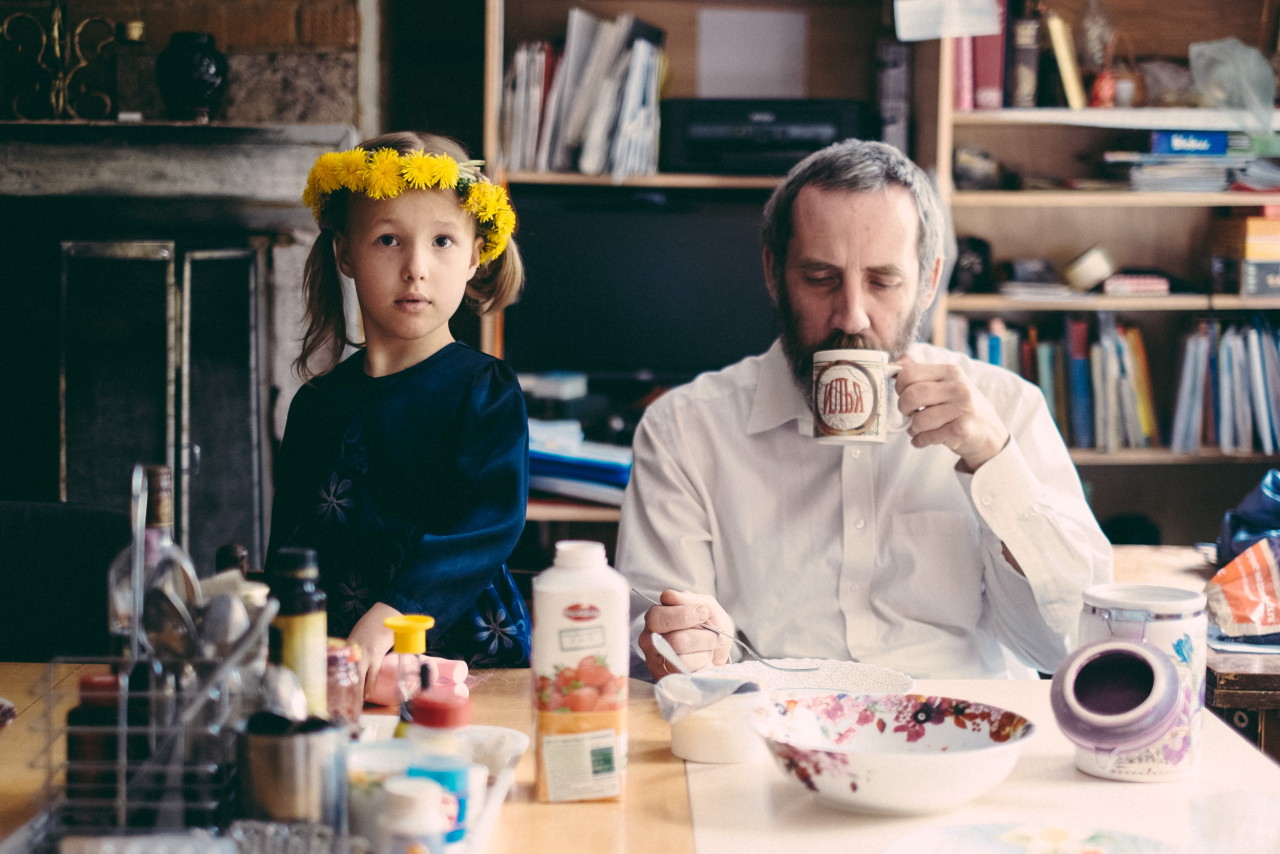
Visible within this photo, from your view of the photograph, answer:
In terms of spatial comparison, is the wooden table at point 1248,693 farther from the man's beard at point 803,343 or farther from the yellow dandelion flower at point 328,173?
the yellow dandelion flower at point 328,173

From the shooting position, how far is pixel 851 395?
1231 mm

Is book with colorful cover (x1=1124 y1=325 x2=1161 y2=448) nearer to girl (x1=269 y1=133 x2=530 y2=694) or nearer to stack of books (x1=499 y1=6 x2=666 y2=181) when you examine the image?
stack of books (x1=499 y1=6 x2=666 y2=181)

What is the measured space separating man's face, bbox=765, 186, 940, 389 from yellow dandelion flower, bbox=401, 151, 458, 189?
0.50 metres

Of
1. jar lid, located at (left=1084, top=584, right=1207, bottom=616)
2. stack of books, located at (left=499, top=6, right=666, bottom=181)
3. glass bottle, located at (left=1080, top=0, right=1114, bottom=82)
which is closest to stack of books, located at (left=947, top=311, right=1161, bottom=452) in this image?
glass bottle, located at (left=1080, top=0, right=1114, bottom=82)

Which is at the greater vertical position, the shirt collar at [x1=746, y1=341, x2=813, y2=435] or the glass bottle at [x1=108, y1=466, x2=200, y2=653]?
the shirt collar at [x1=746, y1=341, x2=813, y2=435]

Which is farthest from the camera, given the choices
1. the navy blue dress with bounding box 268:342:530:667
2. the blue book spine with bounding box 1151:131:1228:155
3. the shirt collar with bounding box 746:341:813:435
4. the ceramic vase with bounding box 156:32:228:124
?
the blue book spine with bounding box 1151:131:1228:155

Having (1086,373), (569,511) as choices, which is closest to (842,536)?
→ (569,511)

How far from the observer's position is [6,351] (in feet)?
9.39

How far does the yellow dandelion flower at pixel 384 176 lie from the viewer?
142 cm

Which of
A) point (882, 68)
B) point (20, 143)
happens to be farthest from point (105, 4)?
point (882, 68)

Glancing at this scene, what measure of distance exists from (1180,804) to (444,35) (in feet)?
8.99

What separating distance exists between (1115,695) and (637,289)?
209cm

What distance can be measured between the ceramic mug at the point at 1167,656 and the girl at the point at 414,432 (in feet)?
2.27

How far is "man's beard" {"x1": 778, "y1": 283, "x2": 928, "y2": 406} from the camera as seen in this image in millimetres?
1548
